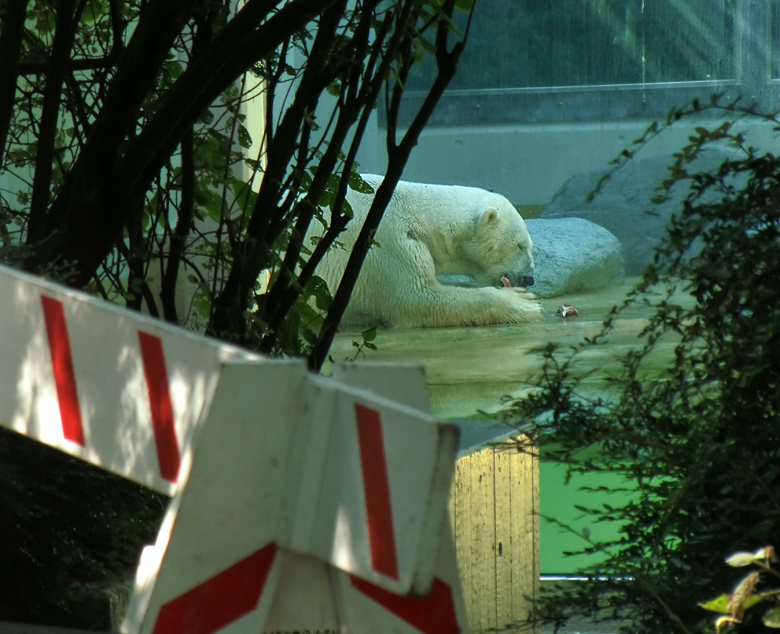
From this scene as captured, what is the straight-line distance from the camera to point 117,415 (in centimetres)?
98

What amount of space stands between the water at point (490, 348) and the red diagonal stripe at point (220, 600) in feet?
16.9

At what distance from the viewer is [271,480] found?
89 cm

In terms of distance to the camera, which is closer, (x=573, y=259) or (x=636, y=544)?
(x=636, y=544)

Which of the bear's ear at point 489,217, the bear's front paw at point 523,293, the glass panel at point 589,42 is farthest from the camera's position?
the bear's ear at point 489,217

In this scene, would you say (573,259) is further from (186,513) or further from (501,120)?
(186,513)

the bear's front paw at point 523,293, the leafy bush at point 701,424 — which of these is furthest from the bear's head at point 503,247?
the leafy bush at point 701,424

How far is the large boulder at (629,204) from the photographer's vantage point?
6586 millimetres

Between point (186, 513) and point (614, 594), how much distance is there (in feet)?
2.46

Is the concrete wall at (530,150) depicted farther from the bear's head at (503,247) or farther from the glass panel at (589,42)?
the bear's head at (503,247)

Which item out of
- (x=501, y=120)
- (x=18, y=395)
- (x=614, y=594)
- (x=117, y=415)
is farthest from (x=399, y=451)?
(x=501, y=120)

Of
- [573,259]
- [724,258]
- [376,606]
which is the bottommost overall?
[376,606]

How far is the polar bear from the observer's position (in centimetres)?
747

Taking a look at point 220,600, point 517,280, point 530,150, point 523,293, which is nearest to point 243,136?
point 220,600

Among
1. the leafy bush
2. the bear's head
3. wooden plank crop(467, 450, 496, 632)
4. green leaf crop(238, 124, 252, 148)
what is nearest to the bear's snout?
the bear's head
